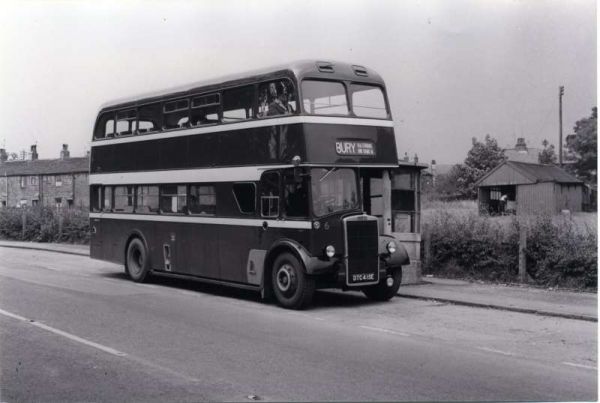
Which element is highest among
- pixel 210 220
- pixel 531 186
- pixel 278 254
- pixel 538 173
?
pixel 538 173

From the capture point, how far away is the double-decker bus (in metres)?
11.4

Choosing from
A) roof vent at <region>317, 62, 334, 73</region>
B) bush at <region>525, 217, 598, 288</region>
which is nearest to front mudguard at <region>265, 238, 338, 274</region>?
roof vent at <region>317, 62, 334, 73</region>

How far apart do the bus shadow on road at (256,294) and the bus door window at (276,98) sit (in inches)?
133

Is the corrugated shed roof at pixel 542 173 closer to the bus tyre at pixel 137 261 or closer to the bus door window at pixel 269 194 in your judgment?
the bus tyre at pixel 137 261

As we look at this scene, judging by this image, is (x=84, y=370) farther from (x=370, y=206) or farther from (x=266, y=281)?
(x=370, y=206)

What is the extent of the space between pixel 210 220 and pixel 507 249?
653cm

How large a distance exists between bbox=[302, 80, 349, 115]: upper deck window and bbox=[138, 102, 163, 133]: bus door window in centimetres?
447

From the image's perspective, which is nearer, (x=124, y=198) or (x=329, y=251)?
(x=329, y=251)

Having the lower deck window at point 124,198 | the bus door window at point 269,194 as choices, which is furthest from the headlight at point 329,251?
the lower deck window at point 124,198

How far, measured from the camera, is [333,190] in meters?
11.5

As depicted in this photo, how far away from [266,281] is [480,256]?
227 inches

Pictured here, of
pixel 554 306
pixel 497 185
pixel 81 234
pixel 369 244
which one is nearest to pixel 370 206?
pixel 369 244

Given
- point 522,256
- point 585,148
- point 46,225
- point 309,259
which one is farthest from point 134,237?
point 585,148

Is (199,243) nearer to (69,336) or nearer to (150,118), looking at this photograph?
(150,118)
